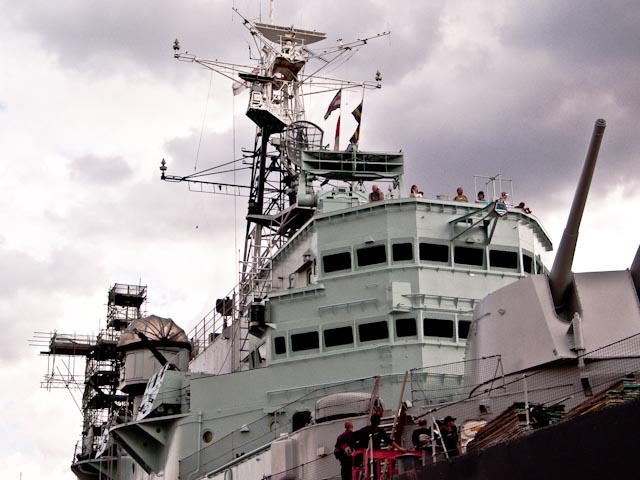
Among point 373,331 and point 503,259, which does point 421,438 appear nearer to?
point 373,331

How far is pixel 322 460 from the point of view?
641 inches

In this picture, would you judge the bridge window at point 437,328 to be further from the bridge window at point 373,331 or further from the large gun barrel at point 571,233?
the large gun barrel at point 571,233

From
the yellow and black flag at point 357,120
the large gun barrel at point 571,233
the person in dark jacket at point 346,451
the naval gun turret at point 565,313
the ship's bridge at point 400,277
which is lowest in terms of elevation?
the person in dark jacket at point 346,451

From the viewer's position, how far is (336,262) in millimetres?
24328

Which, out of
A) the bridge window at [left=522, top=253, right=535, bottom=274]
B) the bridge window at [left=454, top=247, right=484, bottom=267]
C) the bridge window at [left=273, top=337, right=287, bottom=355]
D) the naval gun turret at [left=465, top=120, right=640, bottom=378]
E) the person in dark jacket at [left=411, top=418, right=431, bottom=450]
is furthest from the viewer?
the bridge window at [left=522, top=253, right=535, bottom=274]

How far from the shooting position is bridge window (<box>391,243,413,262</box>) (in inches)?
935

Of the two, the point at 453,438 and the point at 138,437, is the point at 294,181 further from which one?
the point at 453,438

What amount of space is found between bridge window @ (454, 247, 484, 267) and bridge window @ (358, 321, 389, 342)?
8.32 ft

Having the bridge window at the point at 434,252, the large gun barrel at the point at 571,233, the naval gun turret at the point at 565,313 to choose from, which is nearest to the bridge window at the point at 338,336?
the bridge window at the point at 434,252

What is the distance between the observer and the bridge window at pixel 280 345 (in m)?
24.4

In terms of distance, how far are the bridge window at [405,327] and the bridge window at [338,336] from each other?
1.18 metres

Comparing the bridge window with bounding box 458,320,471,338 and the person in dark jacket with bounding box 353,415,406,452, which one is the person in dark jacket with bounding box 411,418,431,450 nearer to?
the person in dark jacket with bounding box 353,415,406,452

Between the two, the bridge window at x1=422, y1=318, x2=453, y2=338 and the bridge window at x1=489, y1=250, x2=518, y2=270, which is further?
the bridge window at x1=489, y1=250, x2=518, y2=270

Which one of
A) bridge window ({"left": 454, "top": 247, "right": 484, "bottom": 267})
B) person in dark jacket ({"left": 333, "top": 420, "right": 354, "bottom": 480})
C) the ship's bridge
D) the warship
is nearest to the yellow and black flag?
the warship
